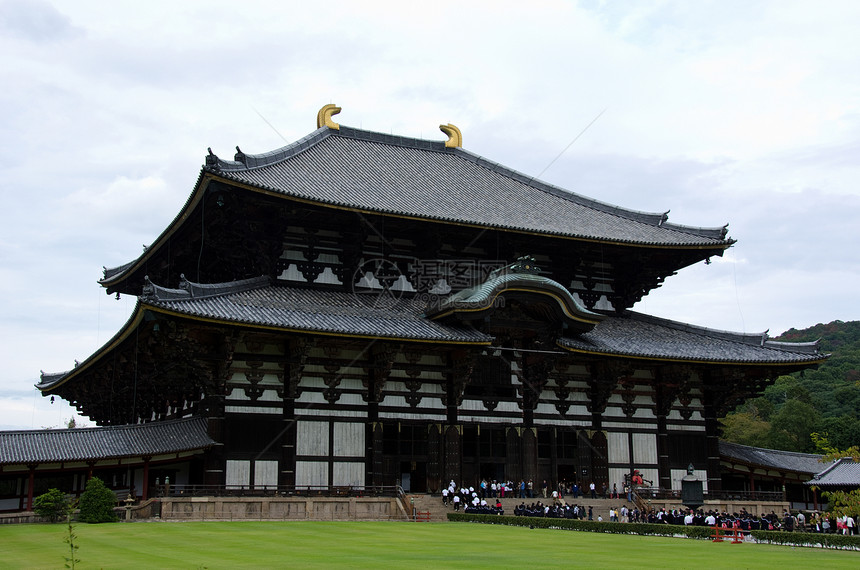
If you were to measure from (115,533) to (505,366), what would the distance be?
751 inches

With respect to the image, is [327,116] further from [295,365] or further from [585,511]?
[585,511]

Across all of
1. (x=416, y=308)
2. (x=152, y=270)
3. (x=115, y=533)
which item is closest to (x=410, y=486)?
(x=416, y=308)

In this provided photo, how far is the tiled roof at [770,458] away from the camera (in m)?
45.1

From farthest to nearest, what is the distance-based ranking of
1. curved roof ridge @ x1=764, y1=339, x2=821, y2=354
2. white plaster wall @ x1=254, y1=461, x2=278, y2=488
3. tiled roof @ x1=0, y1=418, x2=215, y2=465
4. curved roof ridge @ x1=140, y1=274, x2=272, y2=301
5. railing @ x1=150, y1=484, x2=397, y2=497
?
curved roof ridge @ x1=764, y1=339, x2=821, y2=354, white plaster wall @ x1=254, y1=461, x2=278, y2=488, tiled roof @ x1=0, y1=418, x2=215, y2=465, railing @ x1=150, y1=484, x2=397, y2=497, curved roof ridge @ x1=140, y1=274, x2=272, y2=301

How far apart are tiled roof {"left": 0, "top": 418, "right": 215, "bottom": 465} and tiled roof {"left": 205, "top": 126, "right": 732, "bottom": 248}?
10.1 meters

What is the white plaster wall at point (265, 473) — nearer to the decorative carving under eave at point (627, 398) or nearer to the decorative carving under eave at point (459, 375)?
the decorative carving under eave at point (459, 375)

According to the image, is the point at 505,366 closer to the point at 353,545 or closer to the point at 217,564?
the point at 353,545

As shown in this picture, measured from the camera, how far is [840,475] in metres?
55.5

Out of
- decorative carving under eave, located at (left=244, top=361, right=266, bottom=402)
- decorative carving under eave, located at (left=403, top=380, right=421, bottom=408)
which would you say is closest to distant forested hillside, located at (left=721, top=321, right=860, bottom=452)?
decorative carving under eave, located at (left=403, top=380, right=421, bottom=408)

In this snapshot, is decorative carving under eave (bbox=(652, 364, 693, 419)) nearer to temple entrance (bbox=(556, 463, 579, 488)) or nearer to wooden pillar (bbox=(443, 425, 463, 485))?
temple entrance (bbox=(556, 463, 579, 488))

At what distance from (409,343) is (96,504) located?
42.3 ft

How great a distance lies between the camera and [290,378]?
34625 mm

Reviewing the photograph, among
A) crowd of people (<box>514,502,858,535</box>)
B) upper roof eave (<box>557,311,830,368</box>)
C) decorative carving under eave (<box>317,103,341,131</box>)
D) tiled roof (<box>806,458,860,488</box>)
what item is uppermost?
decorative carving under eave (<box>317,103,341,131</box>)

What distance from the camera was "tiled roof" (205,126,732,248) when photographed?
3875 cm
